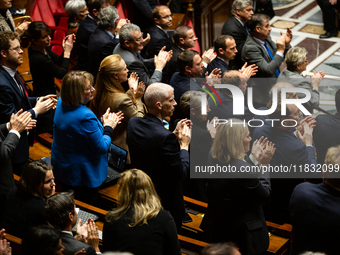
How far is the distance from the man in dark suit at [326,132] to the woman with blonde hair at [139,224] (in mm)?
1627

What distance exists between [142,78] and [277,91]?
123 cm

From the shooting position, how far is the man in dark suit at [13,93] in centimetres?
306

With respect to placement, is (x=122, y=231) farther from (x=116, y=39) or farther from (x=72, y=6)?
(x=72, y=6)

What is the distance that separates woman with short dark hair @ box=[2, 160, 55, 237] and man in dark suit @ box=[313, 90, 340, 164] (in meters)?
1.95

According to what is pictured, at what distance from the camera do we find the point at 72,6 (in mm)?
5031

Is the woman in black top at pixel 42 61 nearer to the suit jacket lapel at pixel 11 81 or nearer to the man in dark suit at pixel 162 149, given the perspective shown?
the suit jacket lapel at pixel 11 81

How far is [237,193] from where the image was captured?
238 centimetres

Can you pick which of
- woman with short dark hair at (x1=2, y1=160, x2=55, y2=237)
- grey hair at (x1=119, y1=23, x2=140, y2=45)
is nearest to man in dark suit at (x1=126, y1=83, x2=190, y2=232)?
woman with short dark hair at (x1=2, y1=160, x2=55, y2=237)

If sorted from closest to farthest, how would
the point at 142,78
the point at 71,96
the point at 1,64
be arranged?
the point at 71,96 → the point at 1,64 → the point at 142,78

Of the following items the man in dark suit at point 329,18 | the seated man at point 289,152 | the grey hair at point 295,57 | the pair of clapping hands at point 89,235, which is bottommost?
the man in dark suit at point 329,18

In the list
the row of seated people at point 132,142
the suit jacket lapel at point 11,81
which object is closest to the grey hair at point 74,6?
the suit jacket lapel at point 11,81

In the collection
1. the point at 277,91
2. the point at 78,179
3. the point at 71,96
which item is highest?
the point at 71,96

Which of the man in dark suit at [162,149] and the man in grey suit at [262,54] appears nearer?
the man in dark suit at [162,149]

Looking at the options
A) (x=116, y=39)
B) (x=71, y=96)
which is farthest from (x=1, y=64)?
(x=116, y=39)
